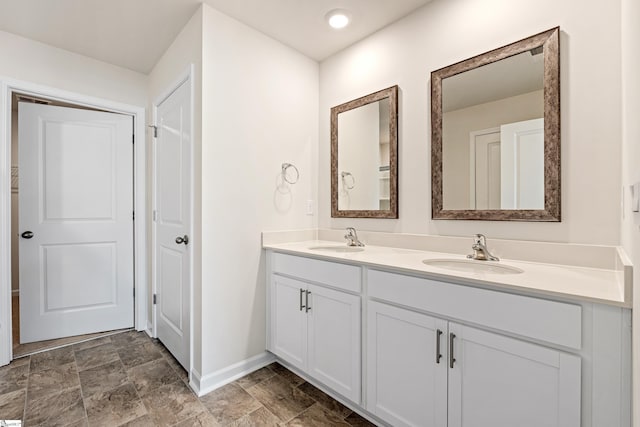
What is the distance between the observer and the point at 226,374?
6.31ft

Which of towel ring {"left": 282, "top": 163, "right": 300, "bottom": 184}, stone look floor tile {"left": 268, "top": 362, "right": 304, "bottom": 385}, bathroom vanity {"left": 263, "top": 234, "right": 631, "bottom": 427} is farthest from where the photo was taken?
towel ring {"left": 282, "top": 163, "right": 300, "bottom": 184}

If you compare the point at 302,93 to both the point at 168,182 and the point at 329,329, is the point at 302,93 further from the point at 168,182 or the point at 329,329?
the point at 329,329

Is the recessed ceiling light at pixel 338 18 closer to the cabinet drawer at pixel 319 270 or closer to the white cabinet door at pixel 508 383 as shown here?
the cabinet drawer at pixel 319 270

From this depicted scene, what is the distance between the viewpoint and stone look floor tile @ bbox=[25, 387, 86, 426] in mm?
1570

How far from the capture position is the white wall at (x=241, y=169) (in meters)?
1.87

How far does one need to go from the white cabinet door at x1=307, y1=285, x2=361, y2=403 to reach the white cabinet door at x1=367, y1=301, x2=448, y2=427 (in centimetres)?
9

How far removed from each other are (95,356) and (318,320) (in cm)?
183

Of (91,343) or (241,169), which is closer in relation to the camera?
(241,169)

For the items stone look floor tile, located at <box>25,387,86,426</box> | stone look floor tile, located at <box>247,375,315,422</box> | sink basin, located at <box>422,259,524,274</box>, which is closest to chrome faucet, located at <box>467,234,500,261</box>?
sink basin, located at <box>422,259,524,274</box>

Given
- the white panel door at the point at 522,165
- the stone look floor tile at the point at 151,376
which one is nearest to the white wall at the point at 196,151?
the stone look floor tile at the point at 151,376

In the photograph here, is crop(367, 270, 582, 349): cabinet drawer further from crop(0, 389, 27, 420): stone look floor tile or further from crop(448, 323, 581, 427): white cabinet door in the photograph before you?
crop(0, 389, 27, 420): stone look floor tile

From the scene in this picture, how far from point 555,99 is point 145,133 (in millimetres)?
3065

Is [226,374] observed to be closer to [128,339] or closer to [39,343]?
[128,339]

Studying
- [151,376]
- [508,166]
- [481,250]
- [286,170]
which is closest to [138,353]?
[151,376]
